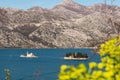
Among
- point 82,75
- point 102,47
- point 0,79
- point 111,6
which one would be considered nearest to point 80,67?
point 82,75

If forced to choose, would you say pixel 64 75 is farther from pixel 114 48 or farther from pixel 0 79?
pixel 0 79

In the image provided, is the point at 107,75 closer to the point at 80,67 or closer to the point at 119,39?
the point at 80,67

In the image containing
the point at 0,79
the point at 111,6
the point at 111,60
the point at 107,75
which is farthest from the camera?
the point at 0,79

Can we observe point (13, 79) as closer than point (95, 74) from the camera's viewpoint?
No

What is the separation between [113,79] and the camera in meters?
7.55

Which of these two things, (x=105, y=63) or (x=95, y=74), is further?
(x=105, y=63)

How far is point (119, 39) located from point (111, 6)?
732cm

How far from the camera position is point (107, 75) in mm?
7355

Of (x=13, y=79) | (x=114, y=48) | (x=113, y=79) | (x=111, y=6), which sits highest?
(x=111, y=6)

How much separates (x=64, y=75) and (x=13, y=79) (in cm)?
15913

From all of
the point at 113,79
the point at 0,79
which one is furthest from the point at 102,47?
the point at 0,79

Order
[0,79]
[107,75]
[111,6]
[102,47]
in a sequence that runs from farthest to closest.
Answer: [0,79] → [111,6] → [102,47] → [107,75]

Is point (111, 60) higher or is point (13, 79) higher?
point (111, 60)

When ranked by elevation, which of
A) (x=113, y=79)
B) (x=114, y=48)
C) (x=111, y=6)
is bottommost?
(x=113, y=79)
